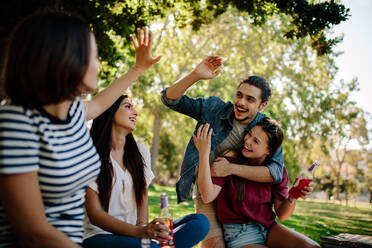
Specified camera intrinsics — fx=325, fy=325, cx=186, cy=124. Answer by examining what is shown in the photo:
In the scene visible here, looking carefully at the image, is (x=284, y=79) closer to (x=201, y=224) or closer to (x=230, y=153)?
(x=230, y=153)

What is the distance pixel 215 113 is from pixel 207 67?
0.51m

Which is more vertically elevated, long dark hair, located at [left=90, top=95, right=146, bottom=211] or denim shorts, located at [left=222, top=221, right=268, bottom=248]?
long dark hair, located at [left=90, top=95, right=146, bottom=211]

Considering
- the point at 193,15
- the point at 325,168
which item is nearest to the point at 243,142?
the point at 193,15

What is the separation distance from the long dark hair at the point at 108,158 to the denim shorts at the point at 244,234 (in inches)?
33.3

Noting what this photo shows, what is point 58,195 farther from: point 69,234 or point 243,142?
Result: point 243,142

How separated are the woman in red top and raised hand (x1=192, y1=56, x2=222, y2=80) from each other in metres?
0.57

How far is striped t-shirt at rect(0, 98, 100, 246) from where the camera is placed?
1.51 metres

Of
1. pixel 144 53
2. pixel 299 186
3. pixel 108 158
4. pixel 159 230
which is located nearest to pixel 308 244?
pixel 299 186

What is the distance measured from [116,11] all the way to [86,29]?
494 centimetres

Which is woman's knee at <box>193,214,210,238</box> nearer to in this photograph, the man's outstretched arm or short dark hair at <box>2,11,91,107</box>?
the man's outstretched arm

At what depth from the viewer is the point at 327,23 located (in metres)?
5.38

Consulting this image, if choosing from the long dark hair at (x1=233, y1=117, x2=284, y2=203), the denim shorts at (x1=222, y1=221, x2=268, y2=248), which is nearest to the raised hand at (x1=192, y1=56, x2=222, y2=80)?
the long dark hair at (x1=233, y1=117, x2=284, y2=203)

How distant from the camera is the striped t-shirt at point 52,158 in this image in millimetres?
1515

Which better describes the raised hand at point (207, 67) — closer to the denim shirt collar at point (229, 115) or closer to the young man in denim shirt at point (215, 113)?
the young man in denim shirt at point (215, 113)
